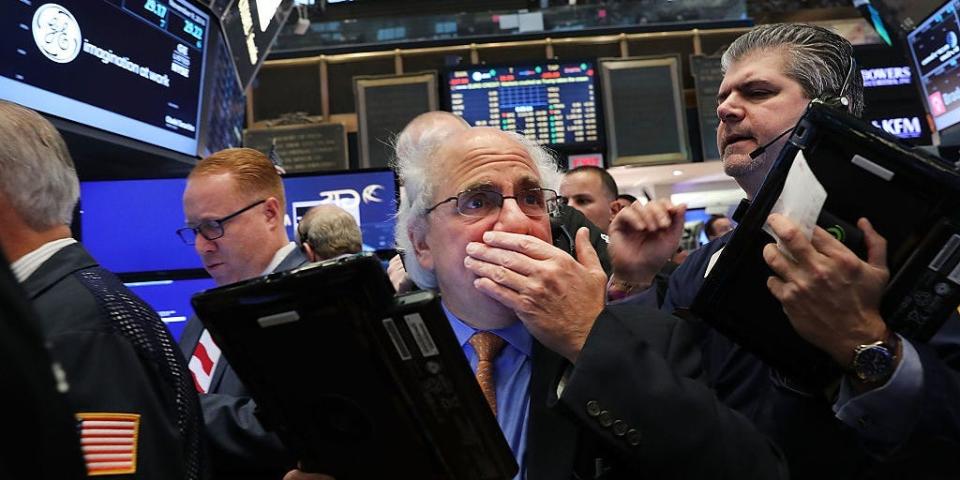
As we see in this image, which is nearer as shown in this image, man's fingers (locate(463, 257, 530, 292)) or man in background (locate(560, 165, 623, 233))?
man's fingers (locate(463, 257, 530, 292))

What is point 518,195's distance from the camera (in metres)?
1.61

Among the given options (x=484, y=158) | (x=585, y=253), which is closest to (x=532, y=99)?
(x=484, y=158)

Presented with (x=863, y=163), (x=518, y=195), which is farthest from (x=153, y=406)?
(x=863, y=163)

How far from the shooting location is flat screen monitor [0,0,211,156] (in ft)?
8.20

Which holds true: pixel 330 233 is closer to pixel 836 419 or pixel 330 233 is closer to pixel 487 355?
pixel 487 355

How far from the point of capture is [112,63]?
2.92m

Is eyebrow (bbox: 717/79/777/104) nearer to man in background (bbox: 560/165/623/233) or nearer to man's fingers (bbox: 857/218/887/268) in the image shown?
man's fingers (bbox: 857/218/887/268)

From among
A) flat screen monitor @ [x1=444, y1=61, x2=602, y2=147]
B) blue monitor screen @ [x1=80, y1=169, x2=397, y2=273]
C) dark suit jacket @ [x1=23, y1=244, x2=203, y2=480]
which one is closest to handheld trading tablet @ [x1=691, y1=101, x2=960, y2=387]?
dark suit jacket @ [x1=23, y1=244, x2=203, y2=480]

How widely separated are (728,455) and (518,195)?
63 centimetres

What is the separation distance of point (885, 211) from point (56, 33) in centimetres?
249

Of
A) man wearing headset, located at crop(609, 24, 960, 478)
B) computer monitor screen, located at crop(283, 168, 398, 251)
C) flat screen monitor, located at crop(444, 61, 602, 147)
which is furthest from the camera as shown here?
flat screen monitor, located at crop(444, 61, 602, 147)

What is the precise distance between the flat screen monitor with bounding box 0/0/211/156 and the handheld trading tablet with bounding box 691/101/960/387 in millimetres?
2204

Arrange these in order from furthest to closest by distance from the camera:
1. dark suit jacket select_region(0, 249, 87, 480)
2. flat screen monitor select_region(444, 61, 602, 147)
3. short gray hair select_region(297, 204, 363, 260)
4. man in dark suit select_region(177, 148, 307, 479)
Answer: flat screen monitor select_region(444, 61, 602, 147) < short gray hair select_region(297, 204, 363, 260) < man in dark suit select_region(177, 148, 307, 479) < dark suit jacket select_region(0, 249, 87, 480)

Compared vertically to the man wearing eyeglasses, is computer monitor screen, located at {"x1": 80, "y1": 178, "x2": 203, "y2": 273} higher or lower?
higher
